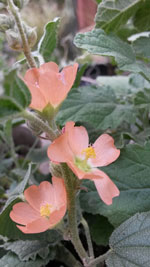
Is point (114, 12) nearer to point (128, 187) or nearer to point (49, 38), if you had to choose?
point (49, 38)

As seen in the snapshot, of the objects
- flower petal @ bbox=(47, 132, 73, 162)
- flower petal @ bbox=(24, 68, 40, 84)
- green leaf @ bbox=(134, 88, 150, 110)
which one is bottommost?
green leaf @ bbox=(134, 88, 150, 110)

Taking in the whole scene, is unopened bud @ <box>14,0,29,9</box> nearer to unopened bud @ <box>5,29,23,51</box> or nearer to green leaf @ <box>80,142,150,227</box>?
unopened bud @ <box>5,29,23,51</box>

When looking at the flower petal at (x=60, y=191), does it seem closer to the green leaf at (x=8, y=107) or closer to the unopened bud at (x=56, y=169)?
the unopened bud at (x=56, y=169)

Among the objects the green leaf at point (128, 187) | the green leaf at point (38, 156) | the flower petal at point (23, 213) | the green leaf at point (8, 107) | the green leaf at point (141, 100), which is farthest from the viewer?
the green leaf at point (38, 156)

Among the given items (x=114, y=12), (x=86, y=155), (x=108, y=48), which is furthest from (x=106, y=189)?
(x=114, y=12)

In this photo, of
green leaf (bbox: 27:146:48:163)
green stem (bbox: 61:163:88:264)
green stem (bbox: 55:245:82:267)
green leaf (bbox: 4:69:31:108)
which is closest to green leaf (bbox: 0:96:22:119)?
green leaf (bbox: 4:69:31:108)

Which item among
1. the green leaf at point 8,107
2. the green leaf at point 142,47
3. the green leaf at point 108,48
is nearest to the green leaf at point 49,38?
the green leaf at point 108,48

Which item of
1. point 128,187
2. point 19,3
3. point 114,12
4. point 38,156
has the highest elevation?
point 19,3
